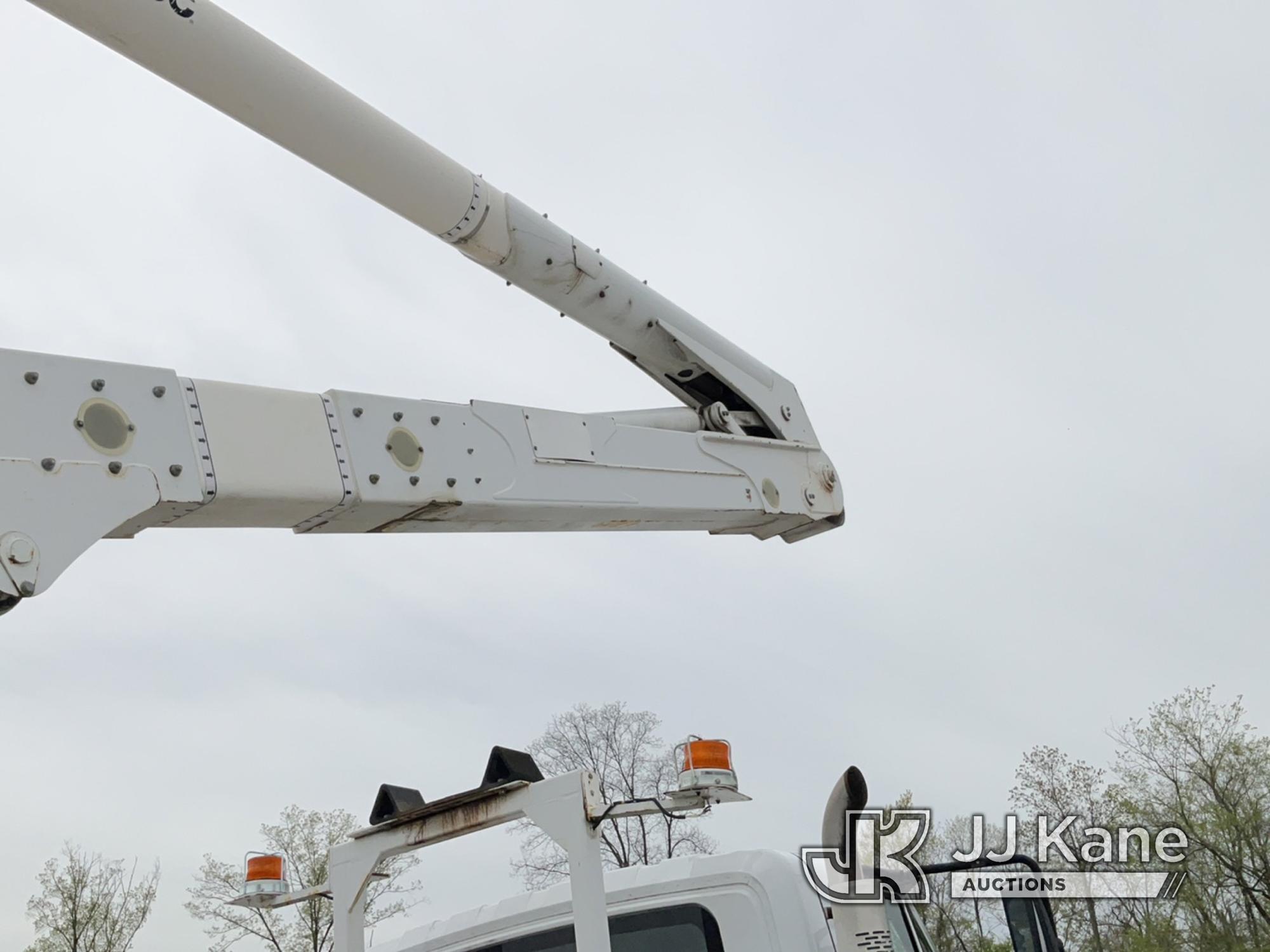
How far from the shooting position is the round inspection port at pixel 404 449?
3996 millimetres

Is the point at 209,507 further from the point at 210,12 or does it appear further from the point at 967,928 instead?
the point at 967,928

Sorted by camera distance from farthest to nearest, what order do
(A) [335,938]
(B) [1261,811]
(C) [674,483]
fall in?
(B) [1261,811], (C) [674,483], (A) [335,938]

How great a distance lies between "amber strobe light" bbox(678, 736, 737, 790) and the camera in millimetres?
3561

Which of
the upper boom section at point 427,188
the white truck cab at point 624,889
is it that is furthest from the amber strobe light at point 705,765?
the upper boom section at point 427,188

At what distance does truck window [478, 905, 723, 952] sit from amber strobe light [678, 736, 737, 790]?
2.71 feet

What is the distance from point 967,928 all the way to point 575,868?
2389 mm

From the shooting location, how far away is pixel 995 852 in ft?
13.1

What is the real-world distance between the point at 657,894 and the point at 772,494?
1.90 metres

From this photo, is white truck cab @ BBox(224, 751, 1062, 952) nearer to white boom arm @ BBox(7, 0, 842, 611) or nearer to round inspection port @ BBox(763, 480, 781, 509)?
white boom arm @ BBox(7, 0, 842, 611)

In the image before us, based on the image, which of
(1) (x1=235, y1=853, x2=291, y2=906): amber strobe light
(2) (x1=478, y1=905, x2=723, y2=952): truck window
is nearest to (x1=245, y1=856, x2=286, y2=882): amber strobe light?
(1) (x1=235, y1=853, x2=291, y2=906): amber strobe light

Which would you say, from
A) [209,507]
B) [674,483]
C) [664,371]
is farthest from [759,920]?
[664,371]

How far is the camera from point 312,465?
375 cm

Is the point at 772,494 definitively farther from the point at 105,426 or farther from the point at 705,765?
the point at 105,426

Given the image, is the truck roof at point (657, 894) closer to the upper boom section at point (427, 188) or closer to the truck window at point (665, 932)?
the truck window at point (665, 932)
